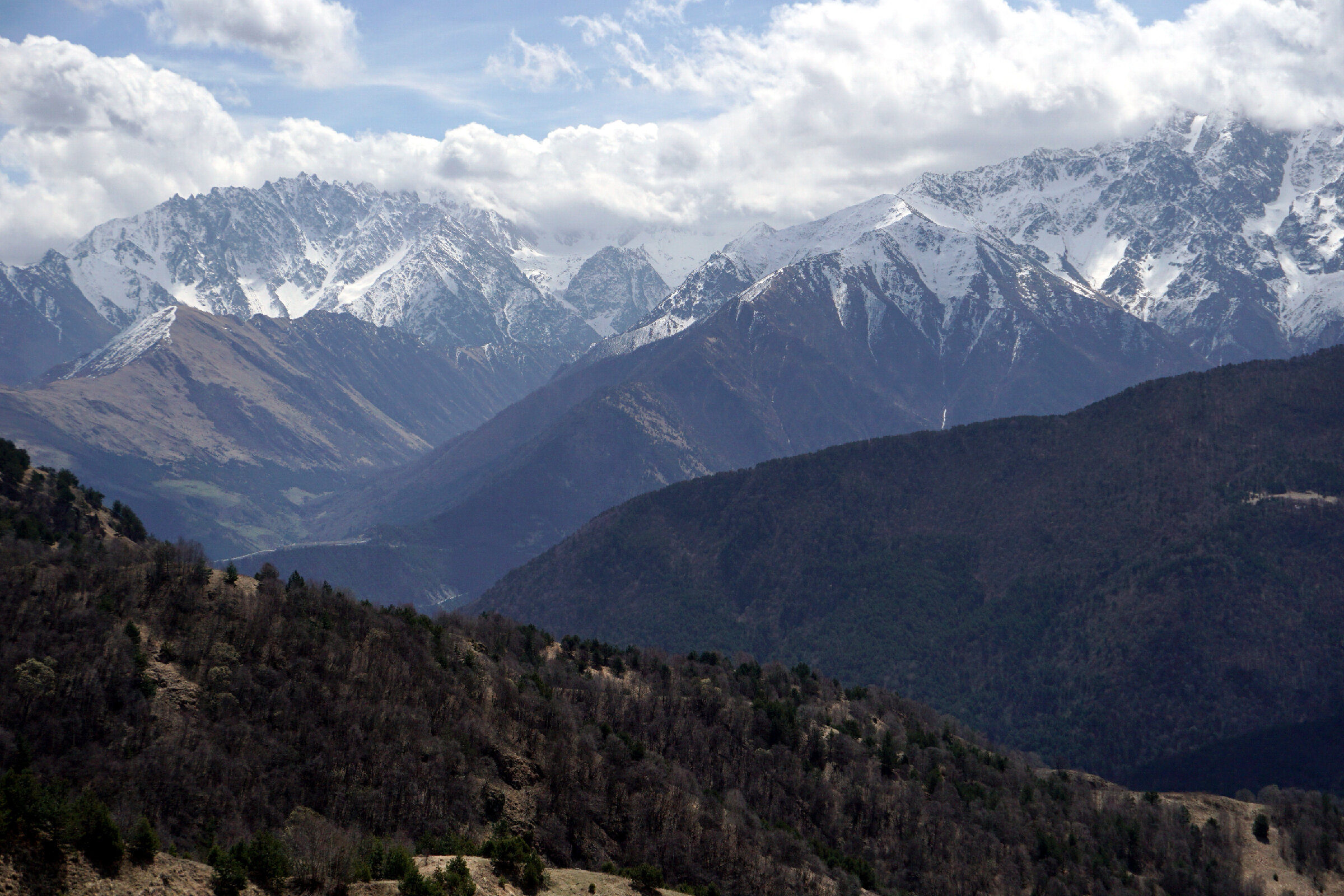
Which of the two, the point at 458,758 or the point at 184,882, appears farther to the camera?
the point at 458,758

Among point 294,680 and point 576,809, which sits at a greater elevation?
point 294,680

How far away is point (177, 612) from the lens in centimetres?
12538

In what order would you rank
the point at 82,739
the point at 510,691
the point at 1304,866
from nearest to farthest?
the point at 82,739
the point at 510,691
the point at 1304,866

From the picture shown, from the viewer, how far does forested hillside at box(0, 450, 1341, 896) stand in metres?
103

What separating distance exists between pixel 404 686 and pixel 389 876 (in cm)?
5641

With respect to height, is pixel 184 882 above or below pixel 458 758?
above

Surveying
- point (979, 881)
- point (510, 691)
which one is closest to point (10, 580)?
point (510, 691)

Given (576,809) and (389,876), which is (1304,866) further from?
(389,876)

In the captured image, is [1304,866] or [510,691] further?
[1304,866]

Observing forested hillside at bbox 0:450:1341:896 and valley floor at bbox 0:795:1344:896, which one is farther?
forested hillside at bbox 0:450:1341:896

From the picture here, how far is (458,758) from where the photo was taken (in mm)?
117938

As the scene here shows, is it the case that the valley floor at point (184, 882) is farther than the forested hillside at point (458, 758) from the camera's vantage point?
No

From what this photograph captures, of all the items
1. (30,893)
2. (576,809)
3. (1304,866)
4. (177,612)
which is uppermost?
(177,612)

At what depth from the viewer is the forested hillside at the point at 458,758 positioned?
339 ft
